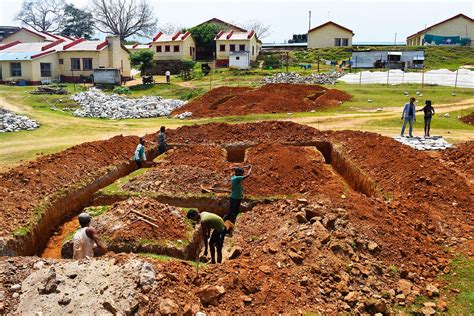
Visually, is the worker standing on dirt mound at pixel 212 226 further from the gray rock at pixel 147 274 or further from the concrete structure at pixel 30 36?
the concrete structure at pixel 30 36

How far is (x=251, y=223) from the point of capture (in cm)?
1274

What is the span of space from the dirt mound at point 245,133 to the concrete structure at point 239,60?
32934mm

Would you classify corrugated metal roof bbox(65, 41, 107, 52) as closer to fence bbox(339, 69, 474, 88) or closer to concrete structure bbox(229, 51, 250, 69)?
concrete structure bbox(229, 51, 250, 69)

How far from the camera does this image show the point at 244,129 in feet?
74.7

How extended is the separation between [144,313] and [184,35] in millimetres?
55035

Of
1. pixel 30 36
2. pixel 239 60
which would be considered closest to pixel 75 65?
pixel 239 60

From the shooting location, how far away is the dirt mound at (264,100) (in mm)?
31094

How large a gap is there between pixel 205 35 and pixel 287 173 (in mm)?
50564

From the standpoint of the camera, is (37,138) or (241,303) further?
(37,138)

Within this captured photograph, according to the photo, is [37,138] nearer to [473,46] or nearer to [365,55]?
[365,55]

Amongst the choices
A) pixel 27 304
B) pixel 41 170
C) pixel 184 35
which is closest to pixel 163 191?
pixel 41 170

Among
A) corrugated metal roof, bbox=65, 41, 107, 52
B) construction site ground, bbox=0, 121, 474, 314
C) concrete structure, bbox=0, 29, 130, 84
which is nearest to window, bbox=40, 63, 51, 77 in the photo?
concrete structure, bbox=0, 29, 130, 84

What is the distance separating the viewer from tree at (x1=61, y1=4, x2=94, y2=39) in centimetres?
8019

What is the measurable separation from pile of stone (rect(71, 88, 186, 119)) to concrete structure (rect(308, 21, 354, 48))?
3617cm
